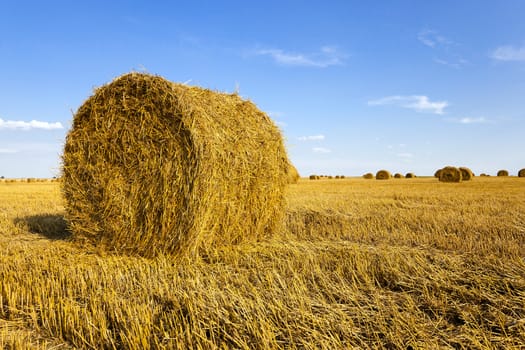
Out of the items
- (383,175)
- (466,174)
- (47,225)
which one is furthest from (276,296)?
(383,175)

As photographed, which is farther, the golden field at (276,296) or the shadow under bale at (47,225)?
the shadow under bale at (47,225)

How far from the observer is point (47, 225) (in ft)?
26.2

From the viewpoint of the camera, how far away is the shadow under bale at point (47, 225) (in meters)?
7.11

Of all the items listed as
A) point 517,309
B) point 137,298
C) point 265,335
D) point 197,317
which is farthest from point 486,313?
point 137,298

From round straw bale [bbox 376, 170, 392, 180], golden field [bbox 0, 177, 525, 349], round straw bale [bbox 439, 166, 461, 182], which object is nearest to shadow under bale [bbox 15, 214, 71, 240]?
golden field [bbox 0, 177, 525, 349]

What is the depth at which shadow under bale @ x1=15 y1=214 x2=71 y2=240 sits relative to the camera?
280 inches

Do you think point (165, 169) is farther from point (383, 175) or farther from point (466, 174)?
point (383, 175)

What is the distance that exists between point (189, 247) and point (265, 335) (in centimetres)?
279

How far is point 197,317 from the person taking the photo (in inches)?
124

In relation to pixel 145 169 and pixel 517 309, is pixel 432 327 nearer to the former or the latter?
pixel 517 309

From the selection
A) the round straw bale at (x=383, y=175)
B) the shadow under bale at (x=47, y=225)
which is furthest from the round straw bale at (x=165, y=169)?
the round straw bale at (x=383, y=175)

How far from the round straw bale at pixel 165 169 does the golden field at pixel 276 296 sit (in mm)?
374

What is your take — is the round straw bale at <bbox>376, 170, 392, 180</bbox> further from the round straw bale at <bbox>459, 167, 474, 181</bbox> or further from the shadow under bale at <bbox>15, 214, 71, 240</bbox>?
the shadow under bale at <bbox>15, 214, 71, 240</bbox>

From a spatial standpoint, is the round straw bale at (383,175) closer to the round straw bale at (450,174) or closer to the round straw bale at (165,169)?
the round straw bale at (450,174)
